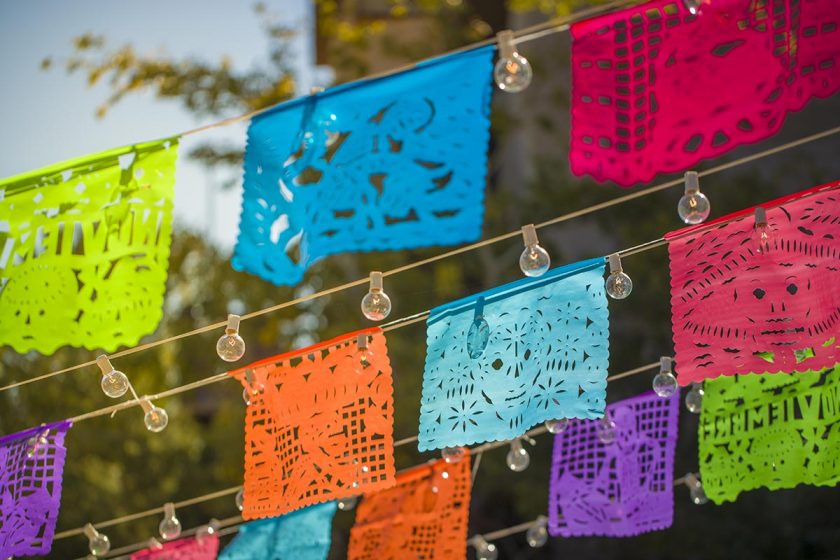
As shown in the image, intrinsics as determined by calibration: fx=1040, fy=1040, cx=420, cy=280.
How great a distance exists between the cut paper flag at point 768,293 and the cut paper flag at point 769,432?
36 cm

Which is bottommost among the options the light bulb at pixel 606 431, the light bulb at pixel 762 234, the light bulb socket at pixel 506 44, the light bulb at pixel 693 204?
the light bulb at pixel 762 234

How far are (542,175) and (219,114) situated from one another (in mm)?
2413

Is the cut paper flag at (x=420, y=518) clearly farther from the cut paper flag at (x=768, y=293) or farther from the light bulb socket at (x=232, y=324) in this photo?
the cut paper flag at (x=768, y=293)

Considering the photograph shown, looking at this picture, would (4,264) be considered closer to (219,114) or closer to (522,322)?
(522,322)

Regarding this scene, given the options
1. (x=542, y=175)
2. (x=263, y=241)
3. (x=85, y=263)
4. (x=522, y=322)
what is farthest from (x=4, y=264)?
(x=542, y=175)

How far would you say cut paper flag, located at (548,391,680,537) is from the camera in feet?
9.86

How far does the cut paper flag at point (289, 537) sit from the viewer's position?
3.15 m

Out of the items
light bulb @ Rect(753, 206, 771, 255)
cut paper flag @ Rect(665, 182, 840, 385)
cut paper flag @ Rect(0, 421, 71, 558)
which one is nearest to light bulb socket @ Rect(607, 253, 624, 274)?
cut paper flag @ Rect(665, 182, 840, 385)

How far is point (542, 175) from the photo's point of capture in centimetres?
654

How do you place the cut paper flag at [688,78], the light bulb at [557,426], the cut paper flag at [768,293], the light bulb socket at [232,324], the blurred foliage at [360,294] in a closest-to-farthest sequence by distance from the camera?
1. the cut paper flag at [768,293]
2. the cut paper flag at [688,78]
3. the light bulb socket at [232,324]
4. the light bulb at [557,426]
5. the blurred foliage at [360,294]

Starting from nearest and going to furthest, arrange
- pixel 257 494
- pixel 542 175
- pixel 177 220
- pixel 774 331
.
Answer: pixel 774 331
pixel 257 494
pixel 542 175
pixel 177 220

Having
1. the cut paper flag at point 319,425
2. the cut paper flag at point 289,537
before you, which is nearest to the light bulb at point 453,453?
the cut paper flag at point 289,537

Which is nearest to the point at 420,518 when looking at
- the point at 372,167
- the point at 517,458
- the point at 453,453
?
the point at 453,453

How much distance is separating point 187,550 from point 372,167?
1.52 m
